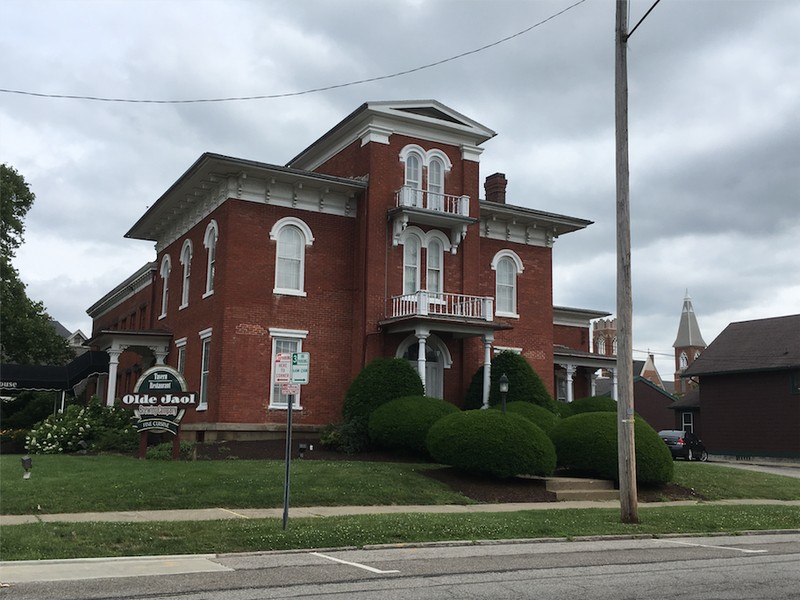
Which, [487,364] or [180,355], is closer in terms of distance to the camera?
[487,364]

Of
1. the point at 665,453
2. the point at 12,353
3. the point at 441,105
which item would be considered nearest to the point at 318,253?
the point at 441,105

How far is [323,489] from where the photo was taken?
56.4 ft

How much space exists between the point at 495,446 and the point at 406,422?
14.6 feet

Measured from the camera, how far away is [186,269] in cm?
3100

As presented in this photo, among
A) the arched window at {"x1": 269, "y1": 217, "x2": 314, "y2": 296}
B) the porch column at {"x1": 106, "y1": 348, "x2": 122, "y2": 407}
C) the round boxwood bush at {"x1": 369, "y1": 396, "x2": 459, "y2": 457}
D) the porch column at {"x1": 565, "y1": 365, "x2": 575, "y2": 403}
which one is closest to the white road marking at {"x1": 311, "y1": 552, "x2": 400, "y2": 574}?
the round boxwood bush at {"x1": 369, "y1": 396, "x2": 459, "y2": 457}

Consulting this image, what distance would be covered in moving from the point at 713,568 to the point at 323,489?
29.2 ft

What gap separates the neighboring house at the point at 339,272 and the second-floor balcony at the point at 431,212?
0.17ft

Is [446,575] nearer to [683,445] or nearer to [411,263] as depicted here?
[411,263]

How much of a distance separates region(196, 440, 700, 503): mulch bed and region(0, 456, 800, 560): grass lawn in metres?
0.60

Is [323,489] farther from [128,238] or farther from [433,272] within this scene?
[128,238]

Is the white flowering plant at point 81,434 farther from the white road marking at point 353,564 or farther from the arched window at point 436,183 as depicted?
the white road marking at point 353,564

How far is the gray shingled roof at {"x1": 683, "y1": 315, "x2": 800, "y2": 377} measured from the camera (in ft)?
140

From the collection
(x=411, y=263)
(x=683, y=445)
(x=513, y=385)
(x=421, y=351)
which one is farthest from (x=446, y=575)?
(x=683, y=445)

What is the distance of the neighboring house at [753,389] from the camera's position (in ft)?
137
